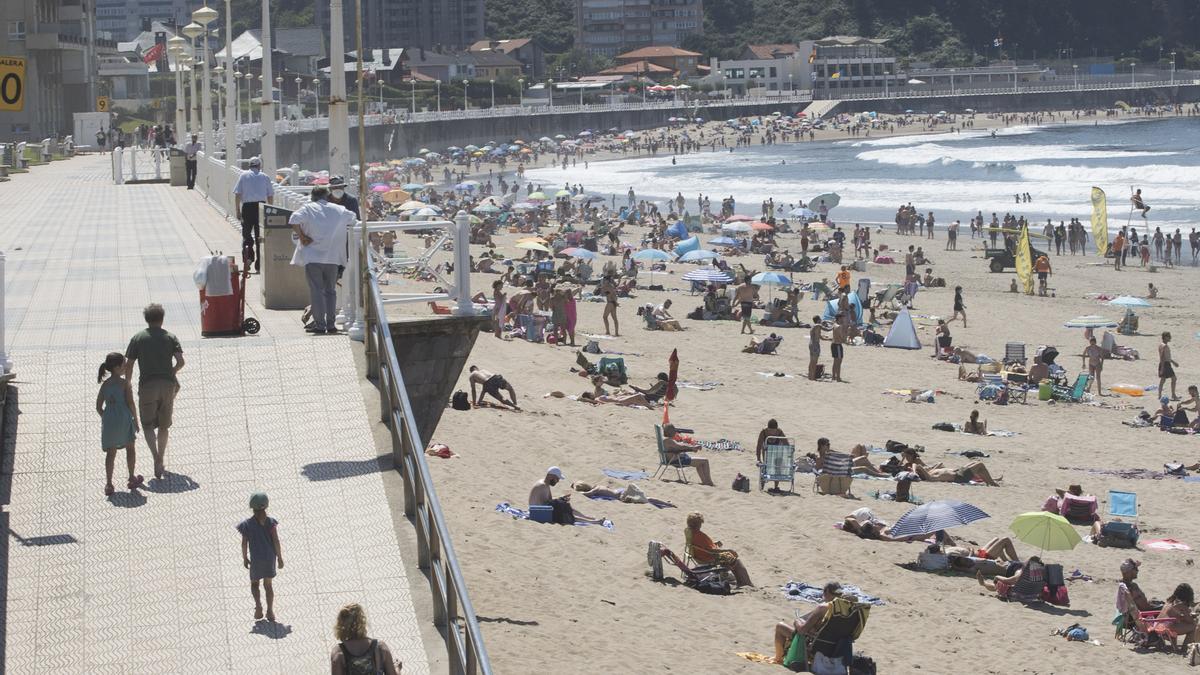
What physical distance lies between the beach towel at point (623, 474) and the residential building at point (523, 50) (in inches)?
5309

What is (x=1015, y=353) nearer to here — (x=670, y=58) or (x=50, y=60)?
(x=50, y=60)

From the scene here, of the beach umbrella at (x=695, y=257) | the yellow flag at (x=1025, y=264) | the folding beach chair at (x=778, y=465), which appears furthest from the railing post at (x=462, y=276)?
the beach umbrella at (x=695, y=257)

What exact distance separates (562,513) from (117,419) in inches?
234

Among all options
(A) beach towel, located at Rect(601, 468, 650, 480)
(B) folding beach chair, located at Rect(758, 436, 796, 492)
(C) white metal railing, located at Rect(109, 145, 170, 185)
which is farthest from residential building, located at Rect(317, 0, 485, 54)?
(B) folding beach chair, located at Rect(758, 436, 796, 492)

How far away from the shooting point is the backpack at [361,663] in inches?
218

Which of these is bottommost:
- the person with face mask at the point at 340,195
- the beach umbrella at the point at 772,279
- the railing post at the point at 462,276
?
the beach umbrella at the point at 772,279

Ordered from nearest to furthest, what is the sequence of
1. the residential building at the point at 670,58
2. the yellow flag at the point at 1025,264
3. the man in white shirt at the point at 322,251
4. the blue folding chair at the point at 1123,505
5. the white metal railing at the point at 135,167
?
1. the man in white shirt at the point at 322,251
2. the blue folding chair at the point at 1123,505
3. the yellow flag at the point at 1025,264
4. the white metal railing at the point at 135,167
5. the residential building at the point at 670,58

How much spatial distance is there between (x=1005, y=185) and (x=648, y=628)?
5760 cm

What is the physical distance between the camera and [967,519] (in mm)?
13117

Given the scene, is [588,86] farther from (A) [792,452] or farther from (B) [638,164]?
(A) [792,452]

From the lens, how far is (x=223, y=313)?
32.9ft

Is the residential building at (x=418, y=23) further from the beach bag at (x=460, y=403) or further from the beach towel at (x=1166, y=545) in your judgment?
the beach towel at (x=1166, y=545)

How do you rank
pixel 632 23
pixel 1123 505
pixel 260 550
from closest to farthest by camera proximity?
pixel 260 550
pixel 1123 505
pixel 632 23

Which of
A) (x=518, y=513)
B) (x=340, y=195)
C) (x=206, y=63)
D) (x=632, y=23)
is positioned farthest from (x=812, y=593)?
(x=632, y=23)
